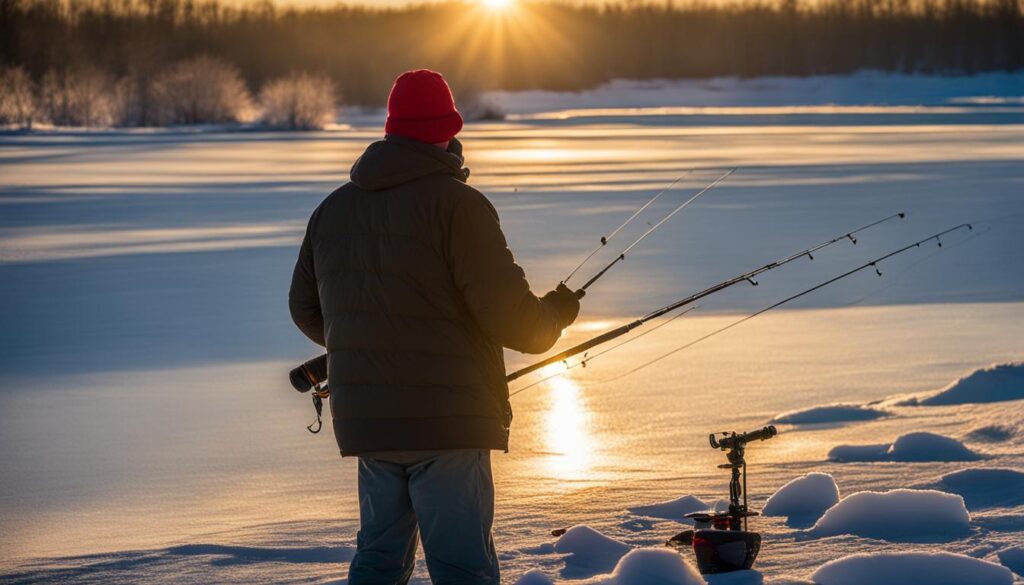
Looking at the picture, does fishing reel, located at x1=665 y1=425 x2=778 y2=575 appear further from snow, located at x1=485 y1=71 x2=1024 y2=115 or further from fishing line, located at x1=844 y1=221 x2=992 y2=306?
snow, located at x1=485 y1=71 x2=1024 y2=115

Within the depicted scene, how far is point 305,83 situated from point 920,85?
44.3 metres

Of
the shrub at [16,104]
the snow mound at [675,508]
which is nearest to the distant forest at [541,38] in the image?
the shrub at [16,104]

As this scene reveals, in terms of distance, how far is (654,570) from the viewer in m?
3.59

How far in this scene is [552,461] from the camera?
5.70 meters

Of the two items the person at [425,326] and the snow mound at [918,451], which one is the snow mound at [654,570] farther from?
the snow mound at [918,451]

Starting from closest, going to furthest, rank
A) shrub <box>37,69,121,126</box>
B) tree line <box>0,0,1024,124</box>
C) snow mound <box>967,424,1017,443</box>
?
snow mound <box>967,424,1017,443</box>, shrub <box>37,69,121,126</box>, tree line <box>0,0,1024,124</box>

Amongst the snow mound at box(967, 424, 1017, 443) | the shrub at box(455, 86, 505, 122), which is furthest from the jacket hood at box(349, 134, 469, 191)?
the shrub at box(455, 86, 505, 122)

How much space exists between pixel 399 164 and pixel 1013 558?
1997 millimetres

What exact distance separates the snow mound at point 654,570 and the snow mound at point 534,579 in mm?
145

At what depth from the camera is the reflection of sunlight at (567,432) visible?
559 cm

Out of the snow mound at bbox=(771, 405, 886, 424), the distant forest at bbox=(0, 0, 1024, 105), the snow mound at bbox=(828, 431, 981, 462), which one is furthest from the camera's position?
the distant forest at bbox=(0, 0, 1024, 105)

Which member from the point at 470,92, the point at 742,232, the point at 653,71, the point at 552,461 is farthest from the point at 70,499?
the point at 653,71

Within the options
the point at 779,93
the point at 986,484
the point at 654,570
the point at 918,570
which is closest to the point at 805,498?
the point at 986,484

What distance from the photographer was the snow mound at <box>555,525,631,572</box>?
13.2ft
